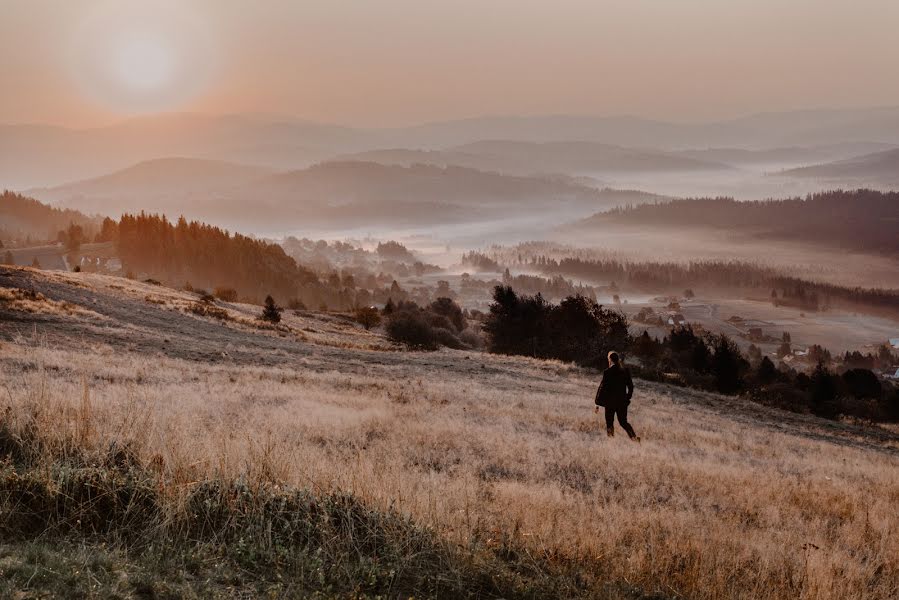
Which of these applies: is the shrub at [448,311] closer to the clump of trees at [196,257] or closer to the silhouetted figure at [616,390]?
the clump of trees at [196,257]

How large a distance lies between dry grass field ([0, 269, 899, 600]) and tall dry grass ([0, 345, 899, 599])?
48 mm

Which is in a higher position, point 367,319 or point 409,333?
point 367,319

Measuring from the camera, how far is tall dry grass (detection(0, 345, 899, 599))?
6758mm

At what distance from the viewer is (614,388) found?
17.0 meters

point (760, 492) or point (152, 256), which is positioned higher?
point (152, 256)

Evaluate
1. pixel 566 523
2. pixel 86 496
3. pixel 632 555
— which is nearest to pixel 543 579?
pixel 632 555

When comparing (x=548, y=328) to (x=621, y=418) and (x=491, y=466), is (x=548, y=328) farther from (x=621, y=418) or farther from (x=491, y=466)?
(x=491, y=466)

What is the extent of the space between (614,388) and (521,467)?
6.10 meters

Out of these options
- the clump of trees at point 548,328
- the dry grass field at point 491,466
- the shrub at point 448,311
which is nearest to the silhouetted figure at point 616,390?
the dry grass field at point 491,466

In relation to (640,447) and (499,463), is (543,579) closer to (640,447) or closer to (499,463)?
(499,463)

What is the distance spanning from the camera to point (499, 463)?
12.3m

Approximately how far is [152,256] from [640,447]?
179 m

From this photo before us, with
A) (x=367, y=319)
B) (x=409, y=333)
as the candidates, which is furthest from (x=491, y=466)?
(x=367, y=319)

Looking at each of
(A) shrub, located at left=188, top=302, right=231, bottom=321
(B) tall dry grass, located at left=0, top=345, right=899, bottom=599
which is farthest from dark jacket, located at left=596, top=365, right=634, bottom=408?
(A) shrub, located at left=188, top=302, right=231, bottom=321
